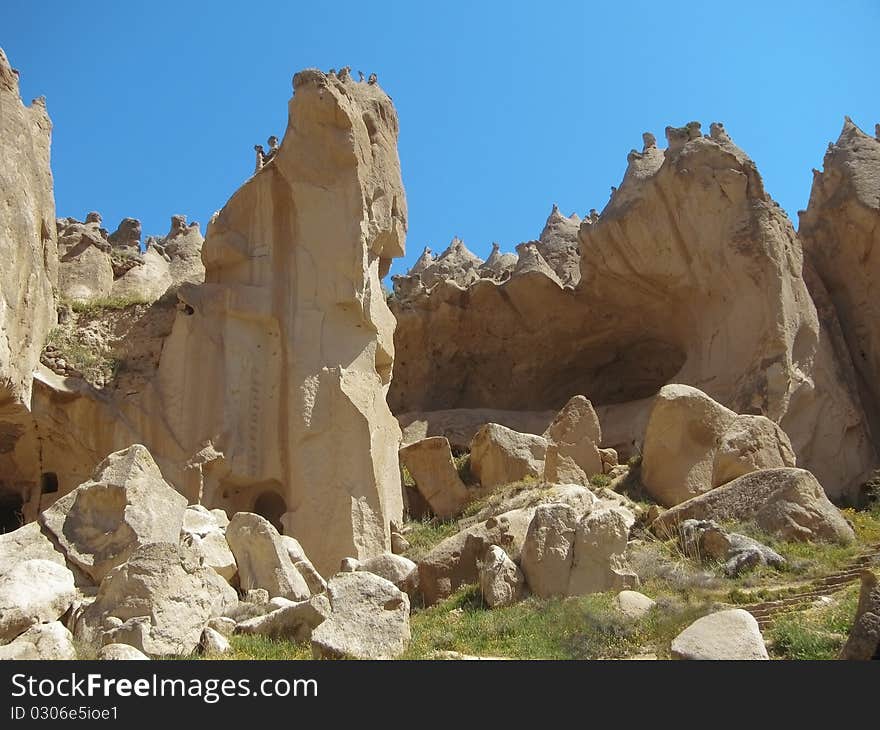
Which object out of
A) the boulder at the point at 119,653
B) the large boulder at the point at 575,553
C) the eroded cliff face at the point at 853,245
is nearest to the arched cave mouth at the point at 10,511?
the large boulder at the point at 575,553

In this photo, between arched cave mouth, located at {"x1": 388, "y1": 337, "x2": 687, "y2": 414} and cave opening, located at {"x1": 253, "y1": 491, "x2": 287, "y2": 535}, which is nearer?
cave opening, located at {"x1": 253, "y1": 491, "x2": 287, "y2": 535}

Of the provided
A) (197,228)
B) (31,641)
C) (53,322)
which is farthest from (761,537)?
(197,228)

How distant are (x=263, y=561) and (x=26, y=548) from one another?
2207 mm

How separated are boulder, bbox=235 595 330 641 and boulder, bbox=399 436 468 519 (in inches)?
331

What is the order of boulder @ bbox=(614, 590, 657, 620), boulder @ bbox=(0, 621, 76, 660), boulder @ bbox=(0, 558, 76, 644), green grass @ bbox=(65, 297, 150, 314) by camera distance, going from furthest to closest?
green grass @ bbox=(65, 297, 150, 314), boulder @ bbox=(614, 590, 657, 620), boulder @ bbox=(0, 558, 76, 644), boulder @ bbox=(0, 621, 76, 660)

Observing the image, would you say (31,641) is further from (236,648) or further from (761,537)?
(761,537)

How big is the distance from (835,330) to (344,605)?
1536cm

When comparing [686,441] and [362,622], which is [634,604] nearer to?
[362,622]

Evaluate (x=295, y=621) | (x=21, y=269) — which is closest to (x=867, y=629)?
(x=295, y=621)

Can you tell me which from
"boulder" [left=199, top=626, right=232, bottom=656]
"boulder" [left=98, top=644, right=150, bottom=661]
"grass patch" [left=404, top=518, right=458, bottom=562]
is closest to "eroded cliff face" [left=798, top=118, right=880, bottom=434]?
"grass patch" [left=404, top=518, right=458, bottom=562]

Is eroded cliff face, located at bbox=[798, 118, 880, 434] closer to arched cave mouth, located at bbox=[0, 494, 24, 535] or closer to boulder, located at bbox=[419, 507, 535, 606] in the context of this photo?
boulder, located at bbox=[419, 507, 535, 606]

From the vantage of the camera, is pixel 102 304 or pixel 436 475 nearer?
pixel 102 304

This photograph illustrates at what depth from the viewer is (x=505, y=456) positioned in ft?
56.9

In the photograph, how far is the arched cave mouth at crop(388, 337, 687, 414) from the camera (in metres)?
23.5
